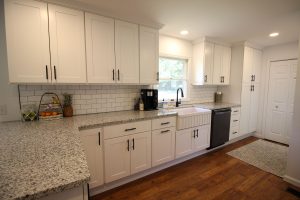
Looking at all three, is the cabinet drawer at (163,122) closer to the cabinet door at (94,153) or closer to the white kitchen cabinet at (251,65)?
the cabinet door at (94,153)

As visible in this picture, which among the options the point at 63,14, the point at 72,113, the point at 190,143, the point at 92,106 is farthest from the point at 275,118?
the point at 63,14

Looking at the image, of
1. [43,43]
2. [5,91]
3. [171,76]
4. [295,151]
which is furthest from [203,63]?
[5,91]

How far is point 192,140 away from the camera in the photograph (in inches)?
111

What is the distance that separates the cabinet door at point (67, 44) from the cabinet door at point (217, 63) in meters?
2.91

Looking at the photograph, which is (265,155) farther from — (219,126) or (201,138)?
(201,138)

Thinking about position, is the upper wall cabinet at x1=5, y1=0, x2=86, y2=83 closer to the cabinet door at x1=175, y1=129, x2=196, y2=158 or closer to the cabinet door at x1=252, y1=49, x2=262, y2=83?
the cabinet door at x1=175, y1=129, x2=196, y2=158

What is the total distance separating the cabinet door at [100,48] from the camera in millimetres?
2028

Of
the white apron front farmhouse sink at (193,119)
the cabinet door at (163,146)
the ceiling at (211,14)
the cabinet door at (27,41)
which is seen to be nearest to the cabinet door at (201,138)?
the white apron front farmhouse sink at (193,119)

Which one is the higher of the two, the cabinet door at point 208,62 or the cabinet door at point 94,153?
the cabinet door at point 208,62

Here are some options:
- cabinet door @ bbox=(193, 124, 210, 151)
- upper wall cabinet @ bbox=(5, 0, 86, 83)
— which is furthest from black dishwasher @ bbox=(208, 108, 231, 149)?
upper wall cabinet @ bbox=(5, 0, 86, 83)

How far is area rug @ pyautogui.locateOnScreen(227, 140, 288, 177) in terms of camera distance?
266 cm

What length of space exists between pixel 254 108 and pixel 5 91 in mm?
5196

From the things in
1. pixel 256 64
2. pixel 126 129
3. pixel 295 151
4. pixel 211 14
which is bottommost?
pixel 295 151

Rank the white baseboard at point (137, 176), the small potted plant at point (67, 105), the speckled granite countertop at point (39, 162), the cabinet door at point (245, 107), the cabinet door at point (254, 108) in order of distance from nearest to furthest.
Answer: the speckled granite countertop at point (39, 162)
the white baseboard at point (137, 176)
the small potted plant at point (67, 105)
the cabinet door at point (245, 107)
the cabinet door at point (254, 108)
